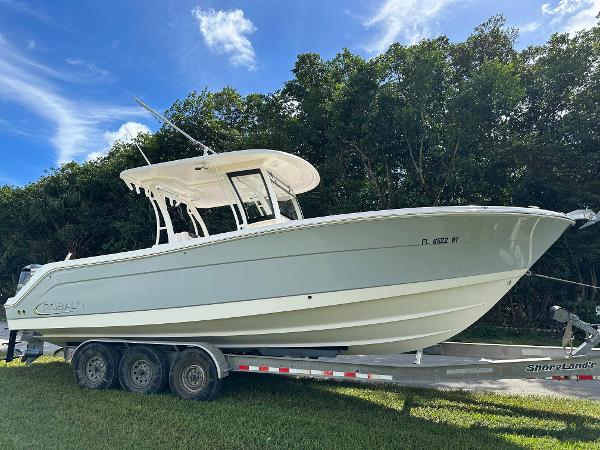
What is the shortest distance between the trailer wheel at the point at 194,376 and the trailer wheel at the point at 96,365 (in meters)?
0.96

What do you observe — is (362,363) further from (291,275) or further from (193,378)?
(193,378)

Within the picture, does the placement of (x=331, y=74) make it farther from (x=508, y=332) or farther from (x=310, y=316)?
(x=310, y=316)

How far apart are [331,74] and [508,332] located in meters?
9.25

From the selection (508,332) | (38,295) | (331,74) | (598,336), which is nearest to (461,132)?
(331,74)

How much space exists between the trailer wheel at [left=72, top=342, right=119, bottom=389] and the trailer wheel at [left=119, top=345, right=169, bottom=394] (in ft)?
0.48

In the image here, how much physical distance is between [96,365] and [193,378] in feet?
5.03

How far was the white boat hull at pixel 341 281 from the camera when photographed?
15.1ft

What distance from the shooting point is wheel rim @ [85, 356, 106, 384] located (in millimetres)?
5945

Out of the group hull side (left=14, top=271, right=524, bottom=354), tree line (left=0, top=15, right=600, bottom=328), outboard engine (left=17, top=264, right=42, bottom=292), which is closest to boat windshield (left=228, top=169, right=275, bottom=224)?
hull side (left=14, top=271, right=524, bottom=354)

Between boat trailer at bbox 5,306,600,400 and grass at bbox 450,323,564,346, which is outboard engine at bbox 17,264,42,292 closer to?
boat trailer at bbox 5,306,600,400

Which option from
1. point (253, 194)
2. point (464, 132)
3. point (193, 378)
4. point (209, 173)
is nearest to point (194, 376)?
point (193, 378)

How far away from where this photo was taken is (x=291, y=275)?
15.9 feet

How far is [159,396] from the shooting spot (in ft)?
17.8

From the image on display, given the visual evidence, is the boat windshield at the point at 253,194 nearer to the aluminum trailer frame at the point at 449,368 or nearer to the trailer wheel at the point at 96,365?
the aluminum trailer frame at the point at 449,368
